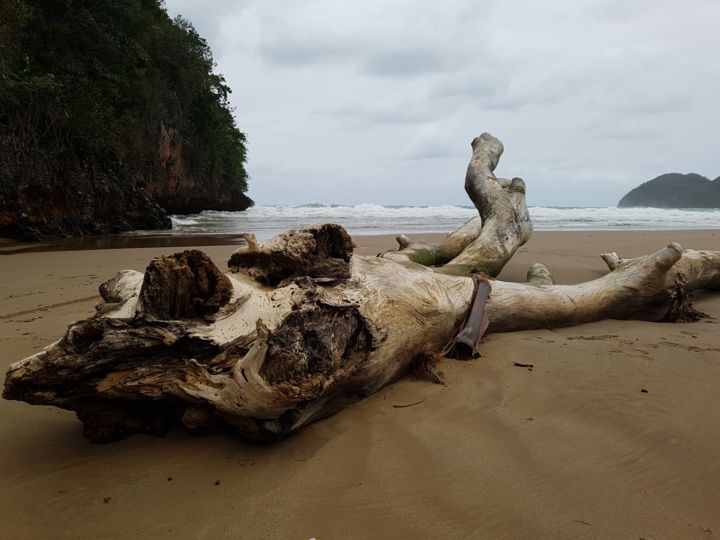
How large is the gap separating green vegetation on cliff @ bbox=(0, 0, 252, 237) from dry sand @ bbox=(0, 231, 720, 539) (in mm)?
10083

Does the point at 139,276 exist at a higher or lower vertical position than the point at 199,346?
higher

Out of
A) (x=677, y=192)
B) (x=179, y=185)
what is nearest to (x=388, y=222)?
(x=179, y=185)

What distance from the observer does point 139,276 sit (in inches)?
85.0

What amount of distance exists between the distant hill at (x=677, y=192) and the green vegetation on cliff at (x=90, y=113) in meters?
64.4

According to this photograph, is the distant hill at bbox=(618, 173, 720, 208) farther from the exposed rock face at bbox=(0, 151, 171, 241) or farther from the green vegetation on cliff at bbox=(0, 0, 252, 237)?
the exposed rock face at bbox=(0, 151, 171, 241)

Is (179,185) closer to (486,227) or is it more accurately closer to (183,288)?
(486,227)

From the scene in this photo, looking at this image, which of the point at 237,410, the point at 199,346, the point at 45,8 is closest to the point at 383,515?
the point at 237,410

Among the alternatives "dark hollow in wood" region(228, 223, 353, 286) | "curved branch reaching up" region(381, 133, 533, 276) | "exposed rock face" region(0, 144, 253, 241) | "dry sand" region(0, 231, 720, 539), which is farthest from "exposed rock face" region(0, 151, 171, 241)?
"dark hollow in wood" region(228, 223, 353, 286)

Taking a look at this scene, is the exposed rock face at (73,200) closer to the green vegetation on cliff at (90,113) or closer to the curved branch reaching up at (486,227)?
the green vegetation on cliff at (90,113)

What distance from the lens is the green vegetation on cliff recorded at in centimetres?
1012

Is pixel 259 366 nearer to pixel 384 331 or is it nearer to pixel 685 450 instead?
pixel 384 331

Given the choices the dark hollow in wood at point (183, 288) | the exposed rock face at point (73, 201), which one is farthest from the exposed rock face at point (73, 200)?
the dark hollow in wood at point (183, 288)

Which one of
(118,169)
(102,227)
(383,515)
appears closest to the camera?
(383,515)

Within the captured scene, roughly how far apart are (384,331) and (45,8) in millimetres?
15489
